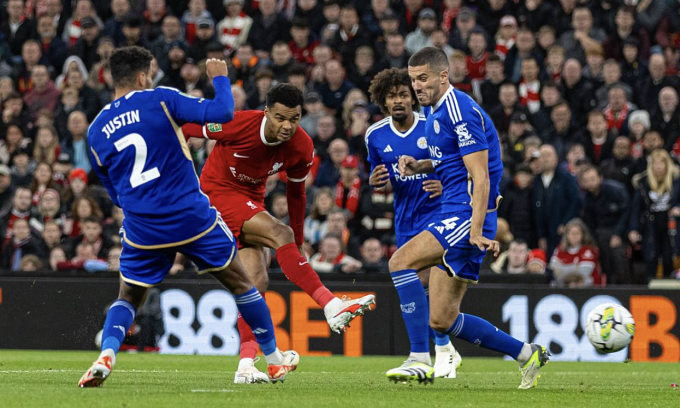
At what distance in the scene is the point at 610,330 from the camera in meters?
10.1

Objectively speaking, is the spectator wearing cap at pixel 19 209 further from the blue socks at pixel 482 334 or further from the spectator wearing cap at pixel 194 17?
the blue socks at pixel 482 334

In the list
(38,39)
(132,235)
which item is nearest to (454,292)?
(132,235)

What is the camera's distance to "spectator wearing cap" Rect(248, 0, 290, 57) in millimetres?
20306

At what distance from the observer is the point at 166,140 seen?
8000 millimetres

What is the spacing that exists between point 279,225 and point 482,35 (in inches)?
389

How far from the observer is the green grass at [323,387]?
23.6ft

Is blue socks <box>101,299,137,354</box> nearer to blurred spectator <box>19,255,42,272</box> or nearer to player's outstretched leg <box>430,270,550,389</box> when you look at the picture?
player's outstretched leg <box>430,270,550,389</box>

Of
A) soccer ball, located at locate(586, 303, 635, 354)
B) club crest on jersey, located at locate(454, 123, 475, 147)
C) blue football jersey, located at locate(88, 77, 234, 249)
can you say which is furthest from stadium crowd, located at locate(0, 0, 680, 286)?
blue football jersey, located at locate(88, 77, 234, 249)

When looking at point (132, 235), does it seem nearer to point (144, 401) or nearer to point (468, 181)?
point (144, 401)

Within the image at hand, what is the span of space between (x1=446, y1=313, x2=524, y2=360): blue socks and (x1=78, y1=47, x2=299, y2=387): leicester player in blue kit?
1.97 m

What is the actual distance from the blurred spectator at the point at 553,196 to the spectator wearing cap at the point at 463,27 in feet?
11.6

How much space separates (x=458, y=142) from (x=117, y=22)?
1376 centimetres

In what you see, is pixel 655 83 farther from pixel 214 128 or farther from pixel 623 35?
pixel 214 128

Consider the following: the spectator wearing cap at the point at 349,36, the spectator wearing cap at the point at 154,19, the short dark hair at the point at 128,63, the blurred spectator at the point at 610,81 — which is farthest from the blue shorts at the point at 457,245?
the spectator wearing cap at the point at 154,19
